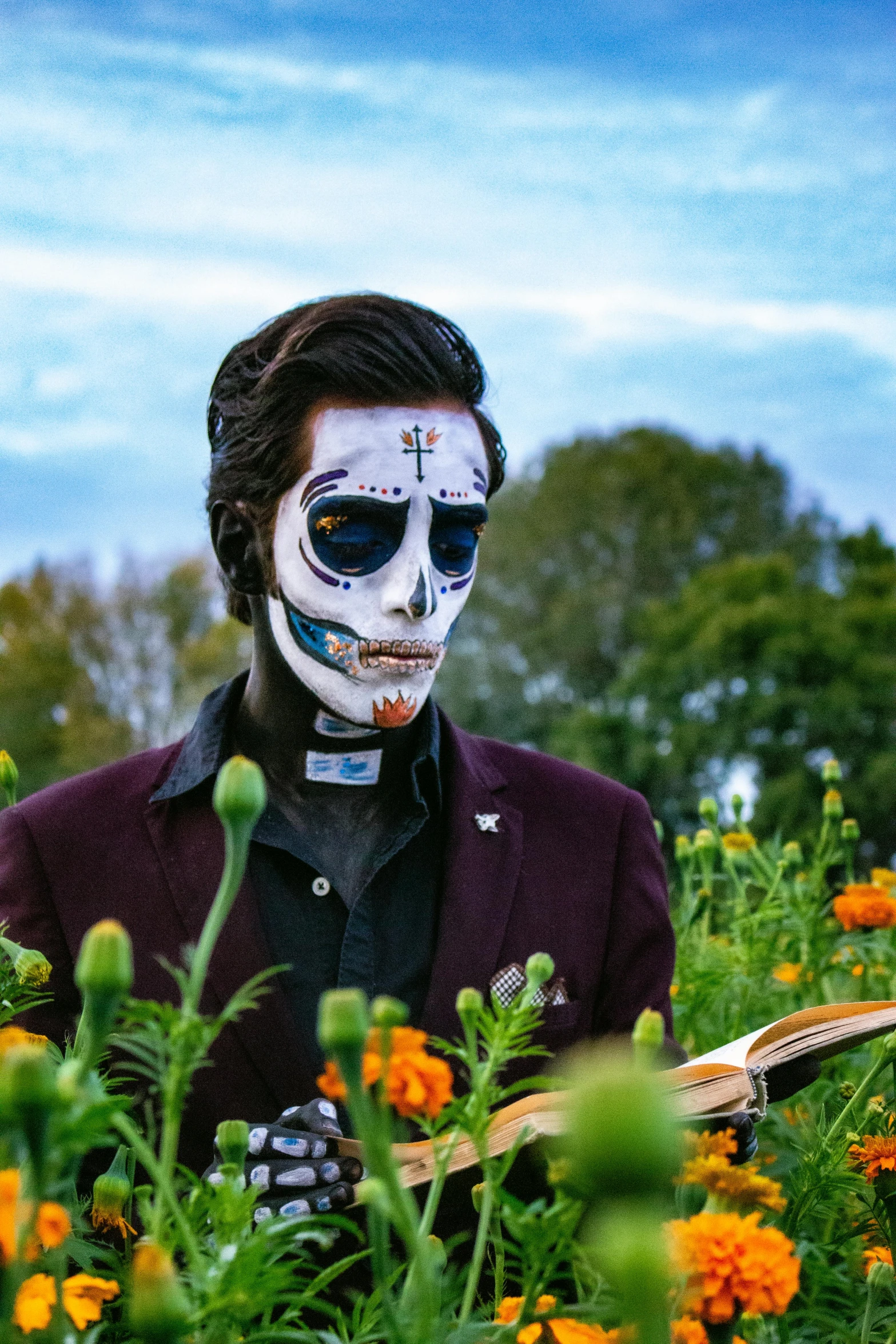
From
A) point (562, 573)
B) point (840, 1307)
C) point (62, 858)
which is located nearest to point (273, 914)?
point (62, 858)

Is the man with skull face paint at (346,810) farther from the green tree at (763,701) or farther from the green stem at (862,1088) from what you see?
the green tree at (763,701)

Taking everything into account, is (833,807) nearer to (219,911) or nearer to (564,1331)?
(564,1331)

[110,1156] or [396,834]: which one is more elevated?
[396,834]

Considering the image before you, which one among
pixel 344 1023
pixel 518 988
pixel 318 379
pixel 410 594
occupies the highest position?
pixel 318 379

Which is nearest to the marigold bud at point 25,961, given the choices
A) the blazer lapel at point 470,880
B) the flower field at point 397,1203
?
the flower field at point 397,1203

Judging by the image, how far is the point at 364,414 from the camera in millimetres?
2350

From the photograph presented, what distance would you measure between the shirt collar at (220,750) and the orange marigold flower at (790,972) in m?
0.87

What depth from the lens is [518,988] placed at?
87.9 inches

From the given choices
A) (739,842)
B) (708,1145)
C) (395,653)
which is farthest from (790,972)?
(708,1145)

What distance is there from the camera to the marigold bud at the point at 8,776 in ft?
6.93

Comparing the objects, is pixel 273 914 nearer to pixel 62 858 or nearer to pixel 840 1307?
pixel 62 858

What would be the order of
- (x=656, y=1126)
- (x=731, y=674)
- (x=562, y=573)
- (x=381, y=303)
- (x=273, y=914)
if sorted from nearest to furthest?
1. (x=656, y=1126)
2. (x=273, y=914)
3. (x=381, y=303)
4. (x=731, y=674)
5. (x=562, y=573)

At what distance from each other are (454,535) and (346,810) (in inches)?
18.3

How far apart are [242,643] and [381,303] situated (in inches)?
843
